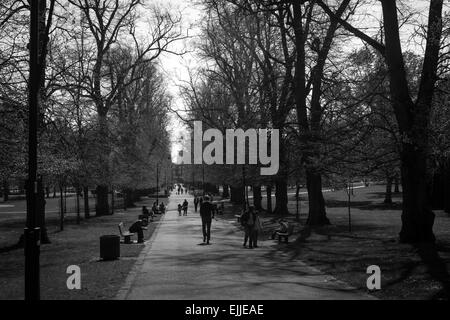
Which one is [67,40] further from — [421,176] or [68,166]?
[421,176]

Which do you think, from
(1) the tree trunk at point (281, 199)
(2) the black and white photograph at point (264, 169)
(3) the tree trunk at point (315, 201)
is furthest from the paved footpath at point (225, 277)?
(1) the tree trunk at point (281, 199)

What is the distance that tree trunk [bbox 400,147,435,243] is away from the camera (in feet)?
56.4

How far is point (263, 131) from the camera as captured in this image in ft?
109

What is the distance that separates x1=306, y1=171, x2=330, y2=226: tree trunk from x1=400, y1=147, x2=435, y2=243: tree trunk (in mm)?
11128

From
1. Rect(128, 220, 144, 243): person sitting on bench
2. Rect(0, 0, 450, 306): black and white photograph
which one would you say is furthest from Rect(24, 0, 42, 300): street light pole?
Rect(128, 220, 144, 243): person sitting on bench

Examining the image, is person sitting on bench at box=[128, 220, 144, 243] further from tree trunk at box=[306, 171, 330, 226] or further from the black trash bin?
tree trunk at box=[306, 171, 330, 226]

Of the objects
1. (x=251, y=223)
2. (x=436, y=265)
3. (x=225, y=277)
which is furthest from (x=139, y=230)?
(x=436, y=265)

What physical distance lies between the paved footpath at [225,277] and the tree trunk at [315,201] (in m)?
9.15

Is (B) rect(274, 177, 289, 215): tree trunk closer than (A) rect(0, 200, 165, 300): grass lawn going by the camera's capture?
No

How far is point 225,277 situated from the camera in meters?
13.0

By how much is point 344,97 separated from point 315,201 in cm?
857

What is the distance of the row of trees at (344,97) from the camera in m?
16.7
